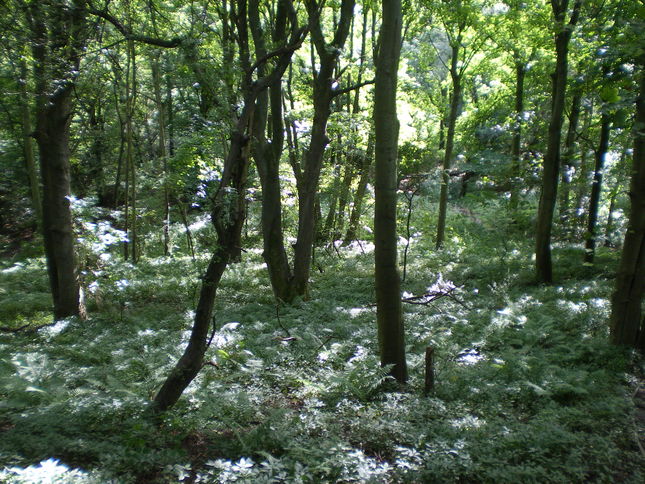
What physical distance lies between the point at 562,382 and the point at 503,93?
713 inches

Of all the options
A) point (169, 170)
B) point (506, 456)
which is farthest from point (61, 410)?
point (169, 170)

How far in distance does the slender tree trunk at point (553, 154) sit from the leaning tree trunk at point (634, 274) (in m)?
3.57

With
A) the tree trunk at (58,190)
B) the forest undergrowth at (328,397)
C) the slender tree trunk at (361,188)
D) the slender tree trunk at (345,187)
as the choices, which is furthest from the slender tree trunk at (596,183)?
the tree trunk at (58,190)

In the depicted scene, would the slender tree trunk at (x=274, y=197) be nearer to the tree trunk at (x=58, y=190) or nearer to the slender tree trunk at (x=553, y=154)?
the tree trunk at (x=58, y=190)

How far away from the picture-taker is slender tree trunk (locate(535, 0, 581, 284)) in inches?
353

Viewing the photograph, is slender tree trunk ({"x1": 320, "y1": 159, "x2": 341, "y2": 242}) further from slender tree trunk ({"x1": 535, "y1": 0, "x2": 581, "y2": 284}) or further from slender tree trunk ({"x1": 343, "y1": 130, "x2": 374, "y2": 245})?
slender tree trunk ({"x1": 535, "y1": 0, "x2": 581, "y2": 284})

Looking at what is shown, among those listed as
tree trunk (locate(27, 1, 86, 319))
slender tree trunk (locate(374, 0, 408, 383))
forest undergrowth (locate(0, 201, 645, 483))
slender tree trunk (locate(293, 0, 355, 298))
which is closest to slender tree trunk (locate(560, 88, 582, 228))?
forest undergrowth (locate(0, 201, 645, 483))

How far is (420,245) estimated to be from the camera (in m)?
16.0

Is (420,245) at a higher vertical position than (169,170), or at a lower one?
lower

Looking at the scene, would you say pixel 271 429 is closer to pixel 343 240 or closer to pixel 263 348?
pixel 263 348

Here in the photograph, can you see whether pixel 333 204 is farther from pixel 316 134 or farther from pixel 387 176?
pixel 387 176

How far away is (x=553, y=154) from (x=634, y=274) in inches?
173

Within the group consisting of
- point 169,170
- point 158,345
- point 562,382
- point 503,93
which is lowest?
point 158,345

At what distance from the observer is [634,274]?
5773 millimetres
